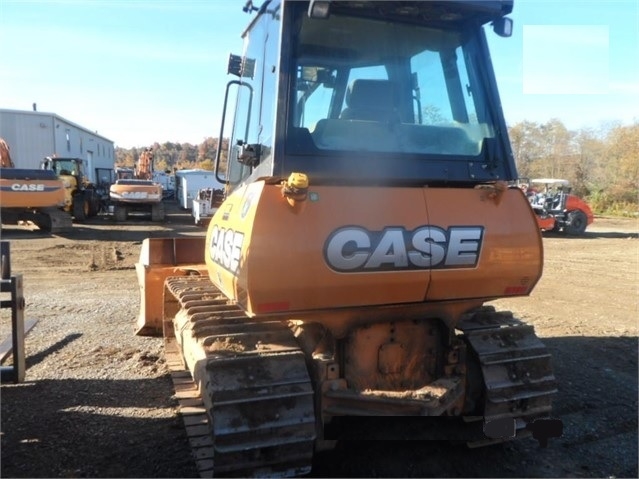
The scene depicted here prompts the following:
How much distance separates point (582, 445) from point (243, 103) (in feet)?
11.3

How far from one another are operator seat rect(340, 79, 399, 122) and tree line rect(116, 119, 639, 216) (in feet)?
109

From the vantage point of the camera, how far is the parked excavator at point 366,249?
269cm

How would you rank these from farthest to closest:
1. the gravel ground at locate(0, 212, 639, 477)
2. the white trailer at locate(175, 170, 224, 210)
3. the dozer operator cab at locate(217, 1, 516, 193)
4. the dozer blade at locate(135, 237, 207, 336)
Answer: the white trailer at locate(175, 170, 224, 210)
the dozer blade at locate(135, 237, 207, 336)
the gravel ground at locate(0, 212, 639, 477)
the dozer operator cab at locate(217, 1, 516, 193)

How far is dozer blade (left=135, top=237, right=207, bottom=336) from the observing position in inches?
203

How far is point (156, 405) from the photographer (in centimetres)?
427

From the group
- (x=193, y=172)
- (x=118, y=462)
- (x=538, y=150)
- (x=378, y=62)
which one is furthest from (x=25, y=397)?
(x=538, y=150)

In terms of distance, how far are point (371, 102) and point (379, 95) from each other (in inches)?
3.1

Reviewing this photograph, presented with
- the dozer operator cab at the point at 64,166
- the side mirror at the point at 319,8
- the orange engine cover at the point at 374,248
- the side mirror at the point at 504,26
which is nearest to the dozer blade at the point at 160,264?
the orange engine cover at the point at 374,248

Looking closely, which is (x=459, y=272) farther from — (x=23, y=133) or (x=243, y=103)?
(x=23, y=133)

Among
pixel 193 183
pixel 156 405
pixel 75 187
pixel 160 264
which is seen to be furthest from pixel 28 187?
pixel 156 405

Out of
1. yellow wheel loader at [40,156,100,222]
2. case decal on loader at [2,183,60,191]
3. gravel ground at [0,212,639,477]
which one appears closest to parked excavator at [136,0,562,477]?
gravel ground at [0,212,639,477]

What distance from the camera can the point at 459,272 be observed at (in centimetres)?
298

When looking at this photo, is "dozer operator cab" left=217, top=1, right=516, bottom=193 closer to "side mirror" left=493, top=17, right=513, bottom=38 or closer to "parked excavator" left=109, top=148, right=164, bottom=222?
"side mirror" left=493, top=17, right=513, bottom=38

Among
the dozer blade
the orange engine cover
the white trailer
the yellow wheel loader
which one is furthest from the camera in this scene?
the white trailer
